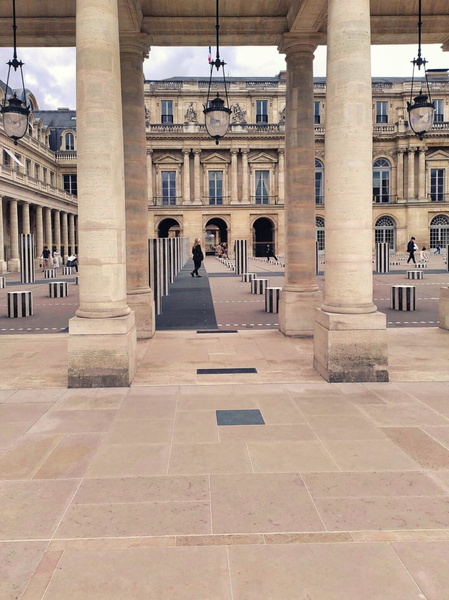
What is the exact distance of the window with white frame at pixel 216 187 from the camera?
196 feet

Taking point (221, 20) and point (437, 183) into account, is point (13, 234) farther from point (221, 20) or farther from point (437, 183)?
point (437, 183)

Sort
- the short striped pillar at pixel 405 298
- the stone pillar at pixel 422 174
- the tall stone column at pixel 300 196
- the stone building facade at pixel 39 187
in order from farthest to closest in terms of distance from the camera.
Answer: the stone pillar at pixel 422 174, the stone building facade at pixel 39 187, the short striped pillar at pixel 405 298, the tall stone column at pixel 300 196

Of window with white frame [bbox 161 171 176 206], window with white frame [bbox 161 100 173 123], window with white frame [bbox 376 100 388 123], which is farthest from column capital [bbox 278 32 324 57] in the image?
window with white frame [bbox 376 100 388 123]

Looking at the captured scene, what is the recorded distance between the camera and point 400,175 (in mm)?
60438

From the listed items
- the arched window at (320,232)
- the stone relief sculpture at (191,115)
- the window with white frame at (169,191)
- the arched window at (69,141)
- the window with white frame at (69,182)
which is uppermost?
the stone relief sculpture at (191,115)

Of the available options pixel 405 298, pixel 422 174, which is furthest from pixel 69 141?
pixel 405 298

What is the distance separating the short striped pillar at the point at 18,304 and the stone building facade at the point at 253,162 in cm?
4303

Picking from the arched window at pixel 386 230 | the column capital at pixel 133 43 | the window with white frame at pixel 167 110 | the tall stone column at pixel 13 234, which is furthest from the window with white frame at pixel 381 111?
the column capital at pixel 133 43

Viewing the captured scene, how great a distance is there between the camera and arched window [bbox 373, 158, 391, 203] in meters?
61.0

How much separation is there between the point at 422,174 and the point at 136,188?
55.5 metres

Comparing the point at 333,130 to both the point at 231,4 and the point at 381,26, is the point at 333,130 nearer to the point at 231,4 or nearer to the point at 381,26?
the point at 231,4

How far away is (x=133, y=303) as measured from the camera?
38.1 feet

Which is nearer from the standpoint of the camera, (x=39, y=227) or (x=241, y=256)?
(x=241, y=256)

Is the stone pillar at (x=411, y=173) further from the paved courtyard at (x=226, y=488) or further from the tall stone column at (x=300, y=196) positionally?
the paved courtyard at (x=226, y=488)
